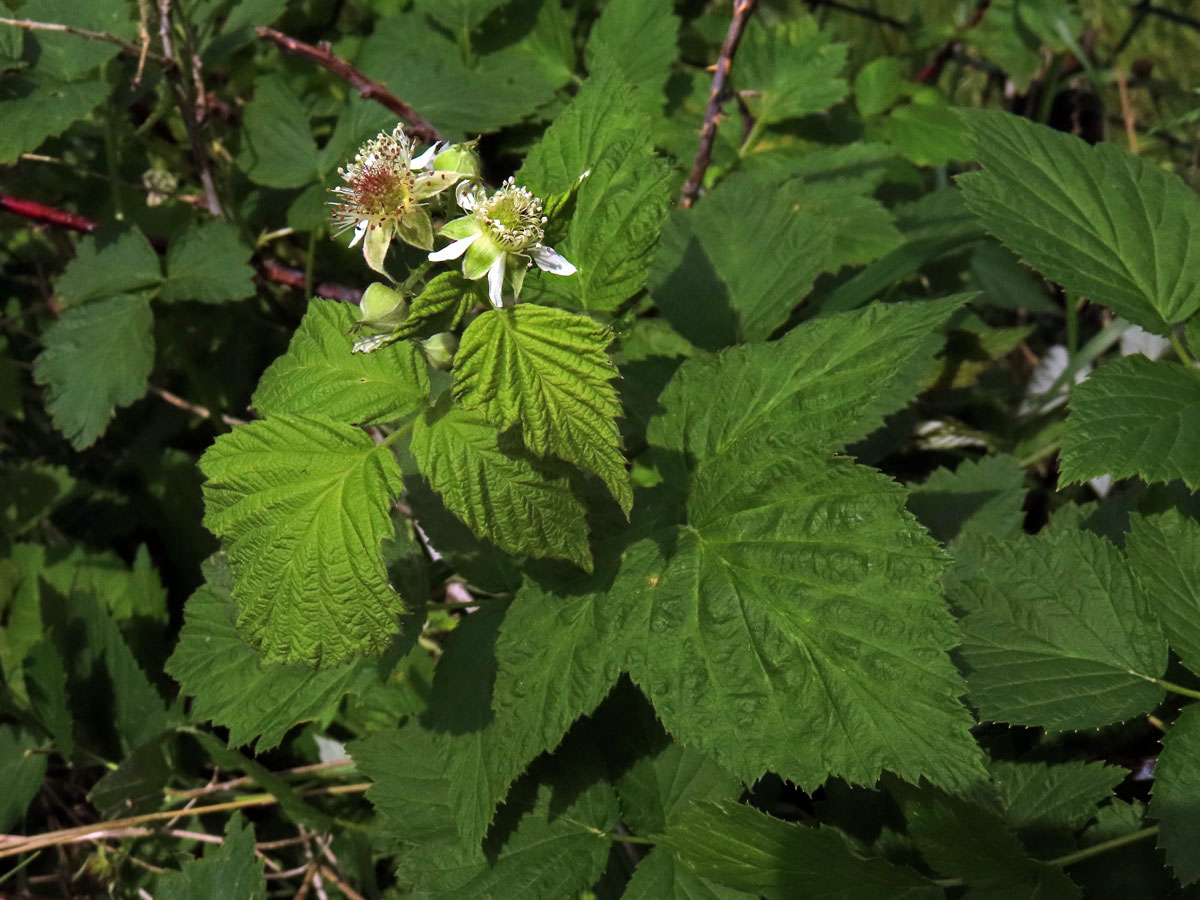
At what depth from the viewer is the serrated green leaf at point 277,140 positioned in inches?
90.4

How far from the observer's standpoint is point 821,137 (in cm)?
269

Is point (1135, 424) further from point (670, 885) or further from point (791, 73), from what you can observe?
point (791, 73)

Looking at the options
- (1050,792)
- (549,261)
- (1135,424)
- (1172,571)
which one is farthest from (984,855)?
(549,261)

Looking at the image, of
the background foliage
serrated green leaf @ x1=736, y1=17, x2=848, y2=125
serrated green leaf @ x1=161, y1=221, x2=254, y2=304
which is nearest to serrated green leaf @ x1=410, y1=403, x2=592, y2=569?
the background foliage

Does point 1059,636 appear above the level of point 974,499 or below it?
above

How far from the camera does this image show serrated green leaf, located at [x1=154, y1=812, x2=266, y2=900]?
1.61 m

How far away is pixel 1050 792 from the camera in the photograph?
4.87 ft

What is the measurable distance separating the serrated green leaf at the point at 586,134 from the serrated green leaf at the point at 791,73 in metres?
1.04

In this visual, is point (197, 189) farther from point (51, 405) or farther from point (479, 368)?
point (479, 368)

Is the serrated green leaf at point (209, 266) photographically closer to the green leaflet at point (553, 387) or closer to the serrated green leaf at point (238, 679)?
the serrated green leaf at point (238, 679)

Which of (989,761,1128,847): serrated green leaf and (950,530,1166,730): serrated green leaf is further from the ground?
(950,530,1166,730): serrated green leaf

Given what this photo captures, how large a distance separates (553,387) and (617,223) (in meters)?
0.34

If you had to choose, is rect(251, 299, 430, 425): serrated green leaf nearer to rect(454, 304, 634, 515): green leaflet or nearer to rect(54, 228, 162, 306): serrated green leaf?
rect(454, 304, 634, 515): green leaflet

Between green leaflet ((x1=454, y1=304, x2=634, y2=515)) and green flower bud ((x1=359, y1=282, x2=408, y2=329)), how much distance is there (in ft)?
0.36
